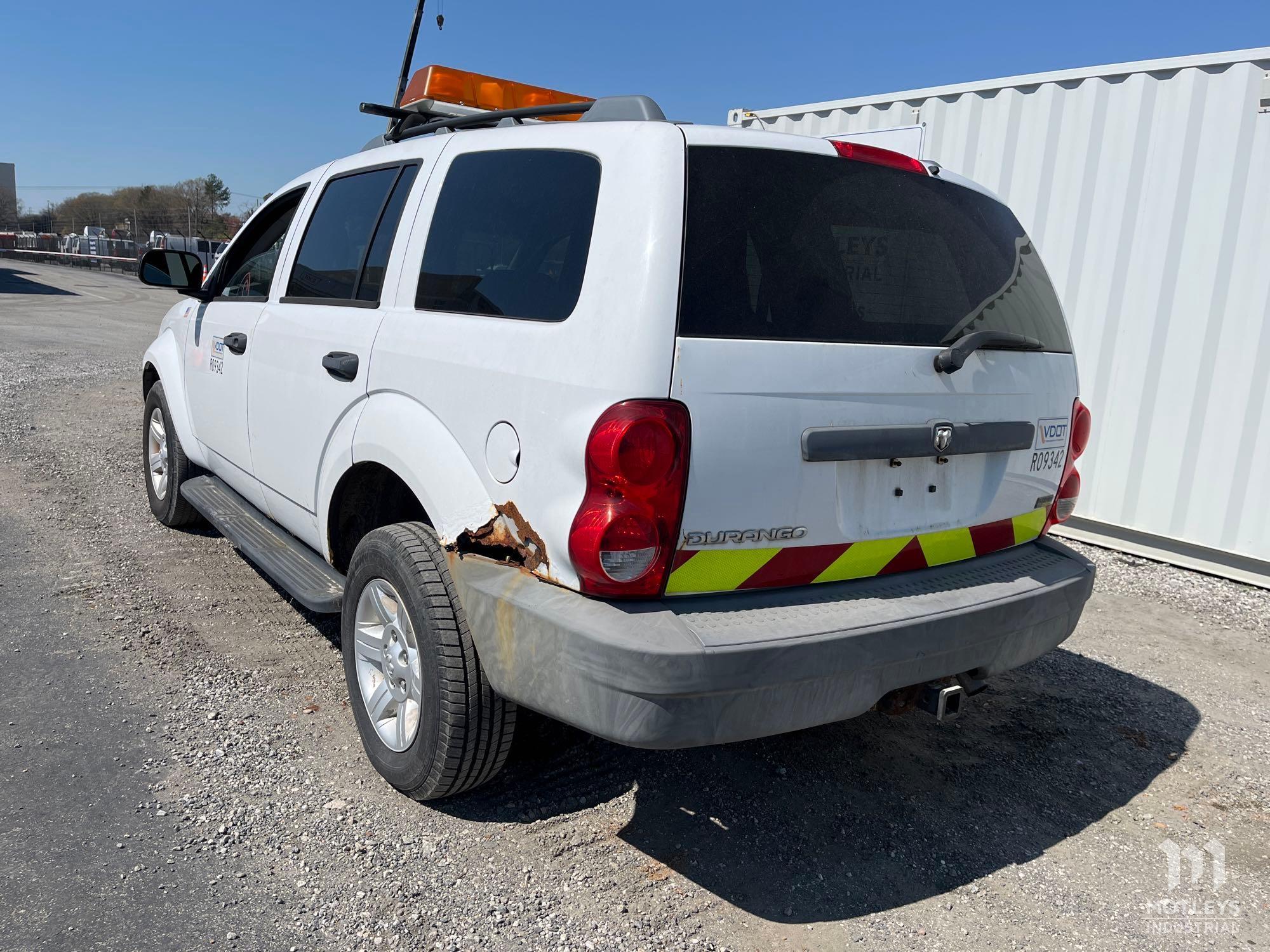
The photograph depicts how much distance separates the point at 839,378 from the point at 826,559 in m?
0.48

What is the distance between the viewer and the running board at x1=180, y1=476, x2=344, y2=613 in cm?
337

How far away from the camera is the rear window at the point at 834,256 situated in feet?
7.73

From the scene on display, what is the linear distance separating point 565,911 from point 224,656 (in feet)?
6.78

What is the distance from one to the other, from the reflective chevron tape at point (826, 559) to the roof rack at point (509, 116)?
3.81ft

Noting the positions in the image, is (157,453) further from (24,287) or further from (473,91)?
(24,287)

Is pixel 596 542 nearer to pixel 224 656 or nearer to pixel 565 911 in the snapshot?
pixel 565 911

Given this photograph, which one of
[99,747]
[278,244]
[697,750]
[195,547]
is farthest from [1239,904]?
[195,547]

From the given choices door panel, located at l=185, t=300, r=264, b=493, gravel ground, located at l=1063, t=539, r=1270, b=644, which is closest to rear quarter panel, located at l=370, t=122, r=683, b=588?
door panel, located at l=185, t=300, r=264, b=493

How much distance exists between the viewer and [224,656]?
387 centimetres

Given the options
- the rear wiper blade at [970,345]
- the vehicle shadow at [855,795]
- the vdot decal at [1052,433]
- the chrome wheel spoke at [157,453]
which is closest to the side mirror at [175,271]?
the chrome wheel spoke at [157,453]

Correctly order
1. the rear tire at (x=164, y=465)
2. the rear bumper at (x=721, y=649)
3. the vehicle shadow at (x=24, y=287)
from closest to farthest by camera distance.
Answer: the rear bumper at (x=721, y=649) → the rear tire at (x=164, y=465) → the vehicle shadow at (x=24, y=287)

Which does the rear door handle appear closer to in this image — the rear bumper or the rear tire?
the rear bumper

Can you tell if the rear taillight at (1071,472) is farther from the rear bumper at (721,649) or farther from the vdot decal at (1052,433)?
→ the rear bumper at (721,649)

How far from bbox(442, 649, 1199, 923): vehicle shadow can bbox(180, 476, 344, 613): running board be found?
0.90m
